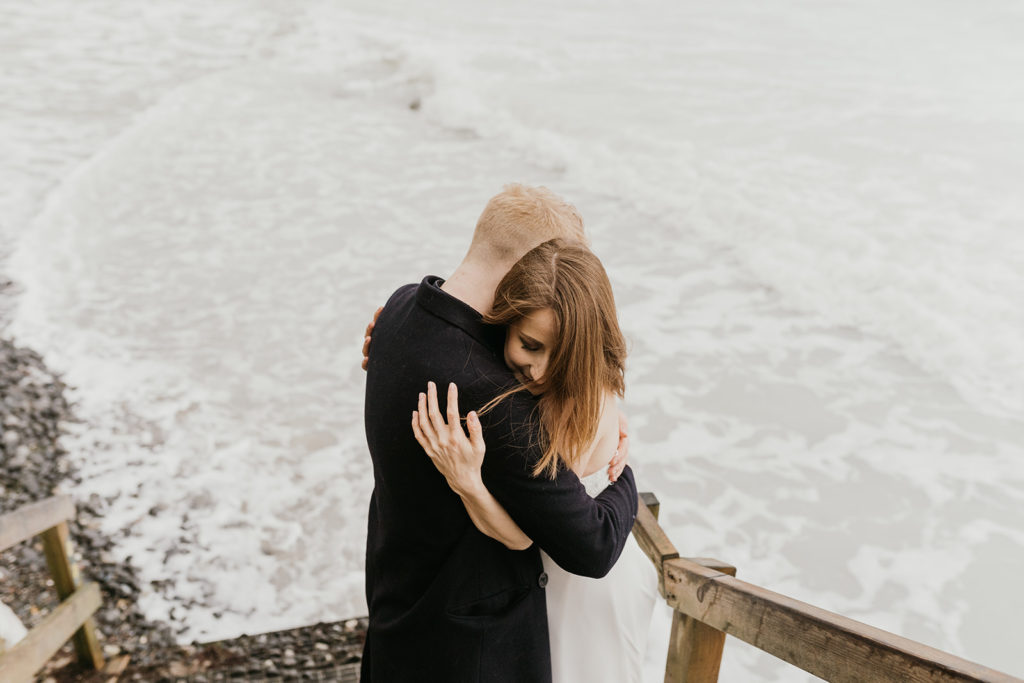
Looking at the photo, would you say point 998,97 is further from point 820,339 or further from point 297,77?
point 297,77

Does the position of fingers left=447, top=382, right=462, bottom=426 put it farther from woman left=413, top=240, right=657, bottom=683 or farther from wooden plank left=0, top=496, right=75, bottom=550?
wooden plank left=0, top=496, right=75, bottom=550

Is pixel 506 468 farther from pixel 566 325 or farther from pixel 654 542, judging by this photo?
pixel 654 542

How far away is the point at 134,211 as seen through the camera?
37.1ft

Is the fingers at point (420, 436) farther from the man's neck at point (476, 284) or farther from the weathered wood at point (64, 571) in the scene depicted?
the weathered wood at point (64, 571)

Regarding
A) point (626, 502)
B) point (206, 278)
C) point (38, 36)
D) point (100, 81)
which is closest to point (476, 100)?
point (100, 81)

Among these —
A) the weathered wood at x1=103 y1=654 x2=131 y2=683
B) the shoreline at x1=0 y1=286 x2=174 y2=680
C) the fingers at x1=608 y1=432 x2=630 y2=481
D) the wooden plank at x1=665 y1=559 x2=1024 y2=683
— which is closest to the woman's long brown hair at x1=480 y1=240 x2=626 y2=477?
the fingers at x1=608 y1=432 x2=630 y2=481

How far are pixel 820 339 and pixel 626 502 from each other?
306 inches

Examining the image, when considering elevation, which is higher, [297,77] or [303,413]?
[297,77]

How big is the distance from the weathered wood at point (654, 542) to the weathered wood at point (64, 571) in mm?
2560

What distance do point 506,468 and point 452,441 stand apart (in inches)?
6.6

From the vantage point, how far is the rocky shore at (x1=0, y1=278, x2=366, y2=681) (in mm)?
4191

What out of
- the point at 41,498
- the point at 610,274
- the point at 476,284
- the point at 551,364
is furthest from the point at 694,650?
the point at 610,274

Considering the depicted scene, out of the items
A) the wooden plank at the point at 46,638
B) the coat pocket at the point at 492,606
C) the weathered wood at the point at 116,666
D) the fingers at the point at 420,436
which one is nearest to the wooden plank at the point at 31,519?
the wooden plank at the point at 46,638

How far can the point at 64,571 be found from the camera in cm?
372
